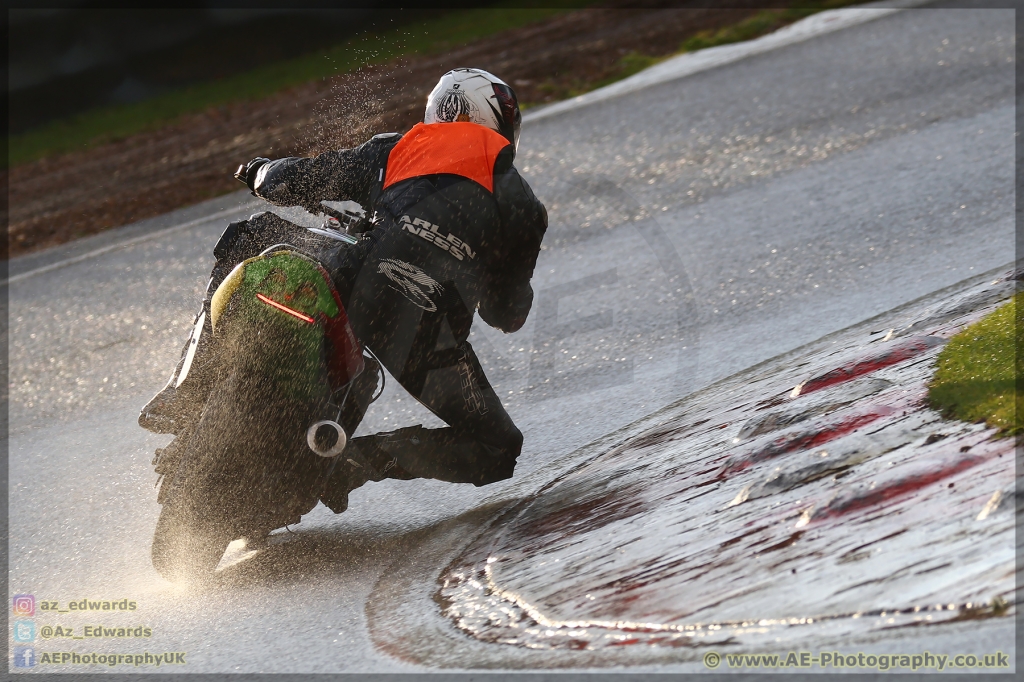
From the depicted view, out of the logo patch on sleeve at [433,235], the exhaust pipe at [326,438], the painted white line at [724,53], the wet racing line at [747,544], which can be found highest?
the logo patch on sleeve at [433,235]

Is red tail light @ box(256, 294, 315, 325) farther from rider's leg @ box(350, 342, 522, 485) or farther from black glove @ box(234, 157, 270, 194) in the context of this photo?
black glove @ box(234, 157, 270, 194)

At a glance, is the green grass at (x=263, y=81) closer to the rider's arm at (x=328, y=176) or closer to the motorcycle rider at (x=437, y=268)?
the rider's arm at (x=328, y=176)

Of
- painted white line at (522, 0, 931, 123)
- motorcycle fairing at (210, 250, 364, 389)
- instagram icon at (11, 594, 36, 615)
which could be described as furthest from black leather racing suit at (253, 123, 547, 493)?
painted white line at (522, 0, 931, 123)

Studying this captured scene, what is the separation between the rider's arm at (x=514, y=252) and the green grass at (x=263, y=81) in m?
10.6

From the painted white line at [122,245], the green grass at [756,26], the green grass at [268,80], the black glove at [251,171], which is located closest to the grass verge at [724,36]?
the green grass at [756,26]

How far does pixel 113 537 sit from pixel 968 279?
12.7ft

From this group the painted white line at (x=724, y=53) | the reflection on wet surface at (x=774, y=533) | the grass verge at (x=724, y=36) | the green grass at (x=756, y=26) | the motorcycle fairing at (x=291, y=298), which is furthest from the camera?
the green grass at (x=756, y=26)

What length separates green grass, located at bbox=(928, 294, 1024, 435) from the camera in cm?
316

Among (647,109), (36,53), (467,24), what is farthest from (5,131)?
(647,109)

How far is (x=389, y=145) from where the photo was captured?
12.7ft

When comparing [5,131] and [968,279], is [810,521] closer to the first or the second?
[968,279]

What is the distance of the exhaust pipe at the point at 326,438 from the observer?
3.34m

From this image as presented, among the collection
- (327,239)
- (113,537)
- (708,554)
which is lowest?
(113,537)

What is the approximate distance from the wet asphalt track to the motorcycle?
265 millimetres
